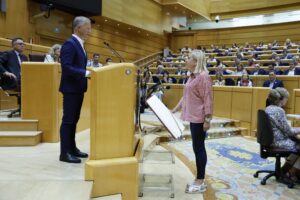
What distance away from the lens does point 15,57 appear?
158 inches

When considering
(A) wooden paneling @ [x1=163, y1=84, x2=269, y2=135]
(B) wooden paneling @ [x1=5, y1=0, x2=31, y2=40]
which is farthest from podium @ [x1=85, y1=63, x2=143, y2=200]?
(B) wooden paneling @ [x1=5, y1=0, x2=31, y2=40]

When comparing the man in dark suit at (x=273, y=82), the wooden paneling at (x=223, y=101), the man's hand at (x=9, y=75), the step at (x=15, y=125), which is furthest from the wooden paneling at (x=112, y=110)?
the man in dark suit at (x=273, y=82)

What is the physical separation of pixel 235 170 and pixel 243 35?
45.8ft

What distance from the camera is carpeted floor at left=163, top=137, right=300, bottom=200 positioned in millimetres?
2930

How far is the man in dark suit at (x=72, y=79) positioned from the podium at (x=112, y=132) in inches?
Result: 13.7

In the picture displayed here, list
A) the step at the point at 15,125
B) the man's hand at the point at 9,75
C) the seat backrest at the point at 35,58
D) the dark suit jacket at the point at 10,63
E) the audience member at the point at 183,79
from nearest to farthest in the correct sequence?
the step at the point at 15,125
the man's hand at the point at 9,75
the dark suit jacket at the point at 10,63
the seat backrest at the point at 35,58
the audience member at the point at 183,79

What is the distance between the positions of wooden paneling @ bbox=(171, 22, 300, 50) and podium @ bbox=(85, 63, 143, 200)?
14653 millimetres

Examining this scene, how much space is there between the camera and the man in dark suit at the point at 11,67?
3697 millimetres

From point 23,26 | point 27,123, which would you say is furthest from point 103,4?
point 27,123

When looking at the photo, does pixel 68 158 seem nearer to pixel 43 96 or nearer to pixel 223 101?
pixel 43 96

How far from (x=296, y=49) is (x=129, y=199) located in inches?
428

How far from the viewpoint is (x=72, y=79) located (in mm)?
2523

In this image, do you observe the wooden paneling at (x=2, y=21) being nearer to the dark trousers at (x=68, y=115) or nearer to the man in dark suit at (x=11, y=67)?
the man in dark suit at (x=11, y=67)

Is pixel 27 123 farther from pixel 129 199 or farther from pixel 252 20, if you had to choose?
pixel 252 20
